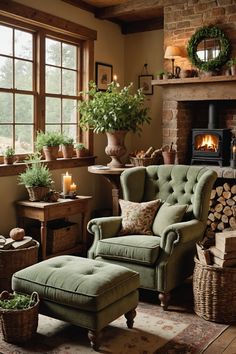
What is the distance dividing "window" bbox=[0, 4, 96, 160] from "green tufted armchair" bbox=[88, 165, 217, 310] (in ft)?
4.31

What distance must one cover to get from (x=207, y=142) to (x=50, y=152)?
5.92 ft

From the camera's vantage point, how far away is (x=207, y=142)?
5.45 meters

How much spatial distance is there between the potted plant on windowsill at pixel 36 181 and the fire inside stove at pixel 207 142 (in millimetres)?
1819

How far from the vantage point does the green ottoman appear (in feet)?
9.65

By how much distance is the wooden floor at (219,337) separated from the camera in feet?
10.0

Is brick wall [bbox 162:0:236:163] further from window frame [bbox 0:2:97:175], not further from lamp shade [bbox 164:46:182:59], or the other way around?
window frame [bbox 0:2:97:175]

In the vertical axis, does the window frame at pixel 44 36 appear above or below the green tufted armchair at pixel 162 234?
above

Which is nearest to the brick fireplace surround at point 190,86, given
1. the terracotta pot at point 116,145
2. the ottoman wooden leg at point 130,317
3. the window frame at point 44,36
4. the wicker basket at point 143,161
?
the wicker basket at point 143,161

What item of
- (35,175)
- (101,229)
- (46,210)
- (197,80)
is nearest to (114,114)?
(197,80)

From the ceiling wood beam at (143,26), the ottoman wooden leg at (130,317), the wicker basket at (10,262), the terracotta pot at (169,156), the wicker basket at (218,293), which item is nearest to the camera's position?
the ottoman wooden leg at (130,317)

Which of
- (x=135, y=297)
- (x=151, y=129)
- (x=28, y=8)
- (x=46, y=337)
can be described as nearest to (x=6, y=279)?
(x=46, y=337)

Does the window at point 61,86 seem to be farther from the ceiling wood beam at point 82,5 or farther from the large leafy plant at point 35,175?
the large leafy plant at point 35,175

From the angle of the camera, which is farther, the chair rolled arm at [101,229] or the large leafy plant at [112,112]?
the large leafy plant at [112,112]

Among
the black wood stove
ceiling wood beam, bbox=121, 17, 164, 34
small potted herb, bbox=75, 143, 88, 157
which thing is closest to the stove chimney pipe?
the black wood stove
